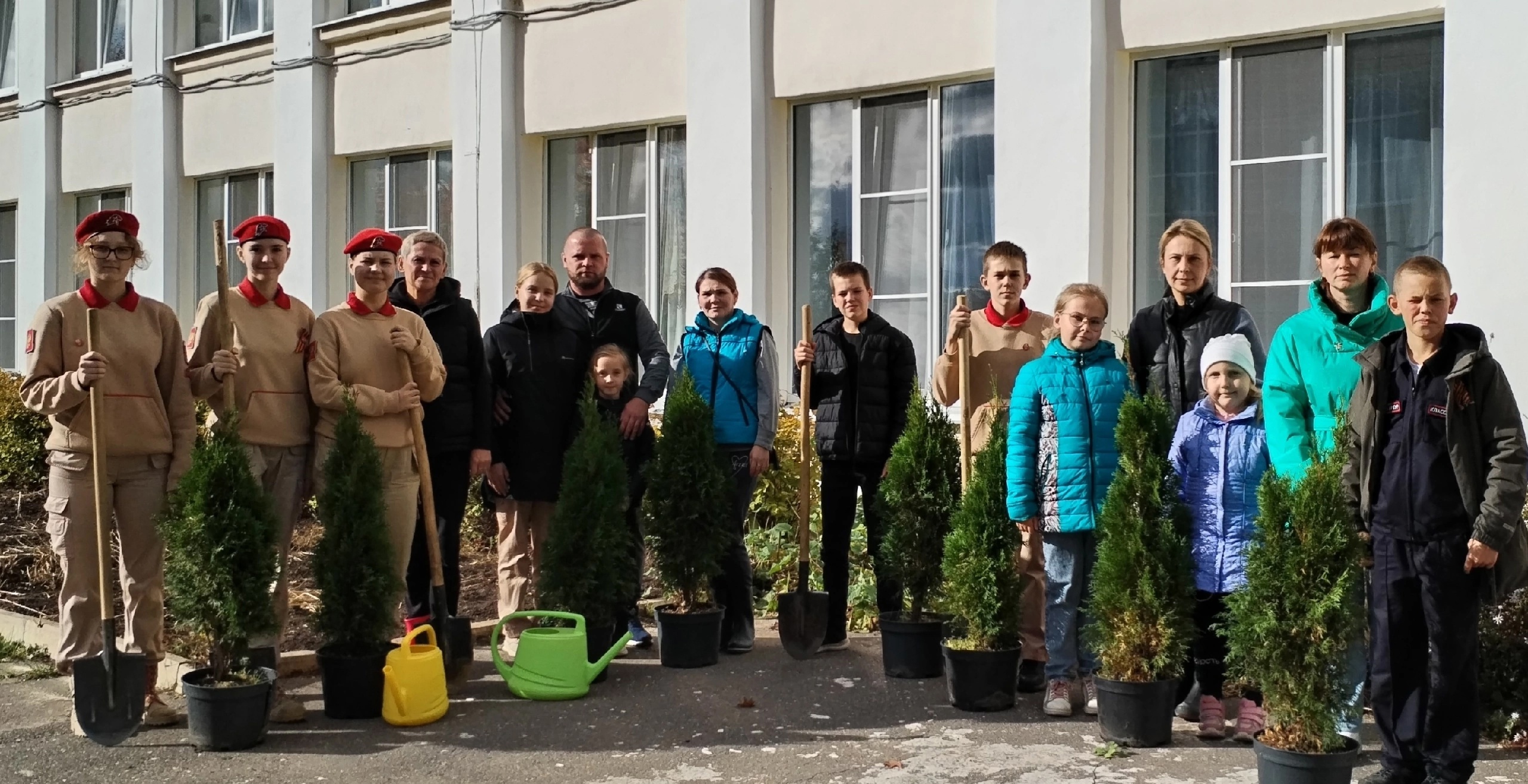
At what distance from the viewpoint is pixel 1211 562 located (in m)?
5.91

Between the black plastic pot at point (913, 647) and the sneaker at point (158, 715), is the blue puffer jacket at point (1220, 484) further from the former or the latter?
the sneaker at point (158, 715)

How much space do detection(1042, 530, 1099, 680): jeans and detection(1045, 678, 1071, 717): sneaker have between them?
0.08ft

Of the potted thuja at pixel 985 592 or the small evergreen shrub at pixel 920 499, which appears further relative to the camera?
the small evergreen shrub at pixel 920 499

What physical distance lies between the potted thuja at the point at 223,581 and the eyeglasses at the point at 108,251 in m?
0.86

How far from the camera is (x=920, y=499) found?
703cm

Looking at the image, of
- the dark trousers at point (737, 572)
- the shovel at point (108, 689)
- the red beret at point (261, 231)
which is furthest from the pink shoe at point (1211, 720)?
the red beret at point (261, 231)

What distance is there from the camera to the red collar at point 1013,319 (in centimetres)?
709

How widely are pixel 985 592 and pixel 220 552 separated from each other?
3138 mm

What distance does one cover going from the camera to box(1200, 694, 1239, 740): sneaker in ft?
19.5

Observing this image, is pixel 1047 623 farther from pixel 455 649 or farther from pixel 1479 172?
pixel 1479 172

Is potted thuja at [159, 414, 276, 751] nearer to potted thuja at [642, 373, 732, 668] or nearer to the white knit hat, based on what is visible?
potted thuja at [642, 373, 732, 668]

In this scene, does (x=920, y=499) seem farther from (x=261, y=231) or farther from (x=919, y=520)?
(x=261, y=231)

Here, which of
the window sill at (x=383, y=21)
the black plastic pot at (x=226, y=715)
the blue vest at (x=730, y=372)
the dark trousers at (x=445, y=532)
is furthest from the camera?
the window sill at (x=383, y=21)

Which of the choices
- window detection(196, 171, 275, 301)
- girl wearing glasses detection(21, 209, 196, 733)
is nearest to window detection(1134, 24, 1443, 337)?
girl wearing glasses detection(21, 209, 196, 733)
